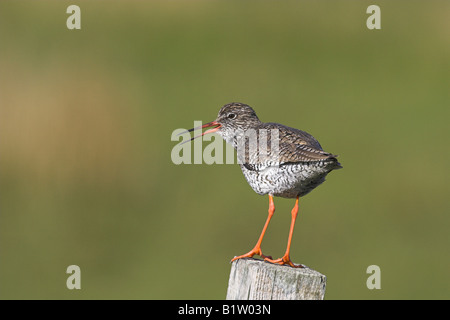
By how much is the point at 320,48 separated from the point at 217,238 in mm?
7036

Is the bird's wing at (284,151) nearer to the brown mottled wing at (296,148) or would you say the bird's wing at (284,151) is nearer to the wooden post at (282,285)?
the brown mottled wing at (296,148)

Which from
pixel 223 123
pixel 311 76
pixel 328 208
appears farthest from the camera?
pixel 311 76

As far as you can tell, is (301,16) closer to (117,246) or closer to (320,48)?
(320,48)

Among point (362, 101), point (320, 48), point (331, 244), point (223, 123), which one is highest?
point (320, 48)

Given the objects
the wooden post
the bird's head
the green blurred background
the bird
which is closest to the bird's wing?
the bird

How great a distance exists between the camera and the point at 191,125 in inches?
507

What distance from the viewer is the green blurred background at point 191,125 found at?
430 inches

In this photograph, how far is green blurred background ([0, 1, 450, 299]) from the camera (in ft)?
35.8

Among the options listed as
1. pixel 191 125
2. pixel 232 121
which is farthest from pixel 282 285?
pixel 191 125

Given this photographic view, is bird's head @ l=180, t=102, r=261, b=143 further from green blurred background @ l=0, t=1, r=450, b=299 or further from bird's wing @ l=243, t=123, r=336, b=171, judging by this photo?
green blurred background @ l=0, t=1, r=450, b=299

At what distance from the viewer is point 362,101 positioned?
14.9 m

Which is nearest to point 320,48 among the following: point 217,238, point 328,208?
point 328,208

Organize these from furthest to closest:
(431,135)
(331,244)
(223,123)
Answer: (431,135) → (331,244) → (223,123)

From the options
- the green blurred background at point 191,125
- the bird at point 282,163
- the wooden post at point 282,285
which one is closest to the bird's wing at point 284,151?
the bird at point 282,163
